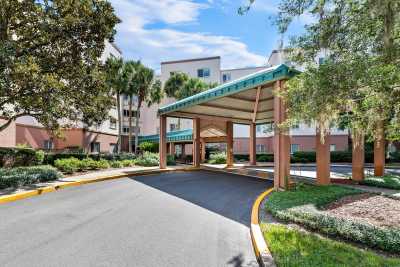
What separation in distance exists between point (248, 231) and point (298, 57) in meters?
4.73

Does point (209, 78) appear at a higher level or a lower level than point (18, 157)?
higher

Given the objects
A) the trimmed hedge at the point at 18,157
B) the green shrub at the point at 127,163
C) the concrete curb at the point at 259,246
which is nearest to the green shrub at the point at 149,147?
the green shrub at the point at 127,163

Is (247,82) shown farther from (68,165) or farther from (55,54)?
(68,165)

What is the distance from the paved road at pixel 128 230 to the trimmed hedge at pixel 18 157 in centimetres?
807

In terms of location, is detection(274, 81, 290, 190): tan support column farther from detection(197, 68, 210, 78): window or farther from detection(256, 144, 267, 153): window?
detection(197, 68, 210, 78): window

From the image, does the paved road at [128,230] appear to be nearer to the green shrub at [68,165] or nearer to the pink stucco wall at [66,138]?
the green shrub at [68,165]

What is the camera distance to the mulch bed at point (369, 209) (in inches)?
268

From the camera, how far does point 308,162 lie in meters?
31.5

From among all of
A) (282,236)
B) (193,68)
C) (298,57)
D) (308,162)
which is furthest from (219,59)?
(282,236)

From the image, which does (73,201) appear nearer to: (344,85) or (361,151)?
(344,85)

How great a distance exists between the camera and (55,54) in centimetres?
1448

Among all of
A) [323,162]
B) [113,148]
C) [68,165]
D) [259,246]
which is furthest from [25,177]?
[113,148]

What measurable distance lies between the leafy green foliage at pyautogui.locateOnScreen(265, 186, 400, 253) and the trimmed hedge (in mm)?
15261

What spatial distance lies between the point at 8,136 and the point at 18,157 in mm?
4124
